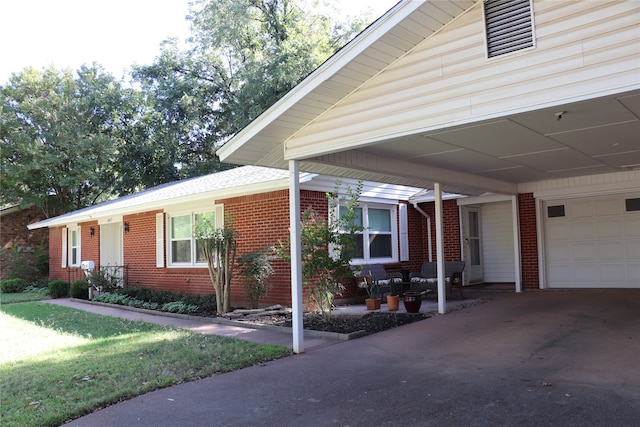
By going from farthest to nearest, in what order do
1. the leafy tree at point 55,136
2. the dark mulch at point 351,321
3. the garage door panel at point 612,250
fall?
the leafy tree at point 55,136 → the garage door panel at point 612,250 → the dark mulch at point 351,321

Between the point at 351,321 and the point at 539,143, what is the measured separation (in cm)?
438

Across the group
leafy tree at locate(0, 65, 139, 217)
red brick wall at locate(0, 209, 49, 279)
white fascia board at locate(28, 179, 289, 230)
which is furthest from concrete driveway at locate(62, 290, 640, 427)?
red brick wall at locate(0, 209, 49, 279)

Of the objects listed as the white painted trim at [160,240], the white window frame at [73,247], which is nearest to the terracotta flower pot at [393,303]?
the white painted trim at [160,240]

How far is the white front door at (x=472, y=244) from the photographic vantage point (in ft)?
47.6

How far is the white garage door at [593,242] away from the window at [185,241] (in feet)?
29.5

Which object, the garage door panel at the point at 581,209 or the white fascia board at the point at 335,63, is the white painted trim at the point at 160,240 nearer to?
the white fascia board at the point at 335,63

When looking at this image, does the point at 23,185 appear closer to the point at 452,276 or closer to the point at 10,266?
the point at 10,266

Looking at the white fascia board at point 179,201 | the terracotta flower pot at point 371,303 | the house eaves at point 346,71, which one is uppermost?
the house eaves at point 346,71

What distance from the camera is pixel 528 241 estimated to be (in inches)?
512

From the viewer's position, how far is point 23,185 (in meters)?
24.2

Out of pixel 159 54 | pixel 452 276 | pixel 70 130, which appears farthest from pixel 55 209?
pixel 452 276

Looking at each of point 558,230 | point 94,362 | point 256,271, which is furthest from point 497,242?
point 94,362

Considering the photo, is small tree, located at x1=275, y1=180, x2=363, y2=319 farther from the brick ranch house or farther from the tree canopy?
the tree canopy

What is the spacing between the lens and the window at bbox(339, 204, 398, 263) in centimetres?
1252
